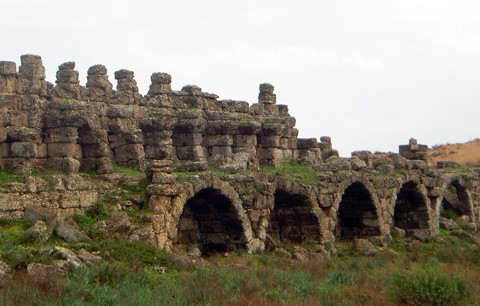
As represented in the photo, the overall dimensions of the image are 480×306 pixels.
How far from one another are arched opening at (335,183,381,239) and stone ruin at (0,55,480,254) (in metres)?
0.04

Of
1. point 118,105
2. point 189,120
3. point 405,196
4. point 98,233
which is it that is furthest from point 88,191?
point 405,196

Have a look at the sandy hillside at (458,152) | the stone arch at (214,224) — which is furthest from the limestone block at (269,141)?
the sandy hillside at (458,152)

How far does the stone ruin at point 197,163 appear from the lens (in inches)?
864

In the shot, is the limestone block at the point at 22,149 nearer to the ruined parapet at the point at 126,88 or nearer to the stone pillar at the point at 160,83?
the ruined parapet at the point at 126,88

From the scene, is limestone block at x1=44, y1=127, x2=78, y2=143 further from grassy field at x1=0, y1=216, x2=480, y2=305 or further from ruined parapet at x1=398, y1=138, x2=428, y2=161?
ruined parapet at x1=398, y1=138, x2=428, y2=161

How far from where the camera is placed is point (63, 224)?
1942 cm

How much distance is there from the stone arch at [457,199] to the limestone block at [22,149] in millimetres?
A: 20212

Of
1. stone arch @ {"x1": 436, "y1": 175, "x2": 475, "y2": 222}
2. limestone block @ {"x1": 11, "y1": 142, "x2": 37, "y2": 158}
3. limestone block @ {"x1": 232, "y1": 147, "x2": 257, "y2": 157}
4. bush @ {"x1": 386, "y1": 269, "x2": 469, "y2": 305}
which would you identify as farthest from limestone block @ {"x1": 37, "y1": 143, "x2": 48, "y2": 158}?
stone arch @ {"x1": 436, "y1": 175, "x2": 475, "y2": 222}

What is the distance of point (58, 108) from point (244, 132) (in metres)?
7.97

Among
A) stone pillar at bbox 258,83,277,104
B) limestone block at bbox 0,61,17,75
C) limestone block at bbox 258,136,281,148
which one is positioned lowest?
limestone block at bbox 258,136,281,148

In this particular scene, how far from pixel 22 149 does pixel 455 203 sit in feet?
73.2

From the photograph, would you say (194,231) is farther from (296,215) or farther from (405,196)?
(405,196)

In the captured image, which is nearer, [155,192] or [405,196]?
[155,192]

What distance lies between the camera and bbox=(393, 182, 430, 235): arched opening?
115 feet
